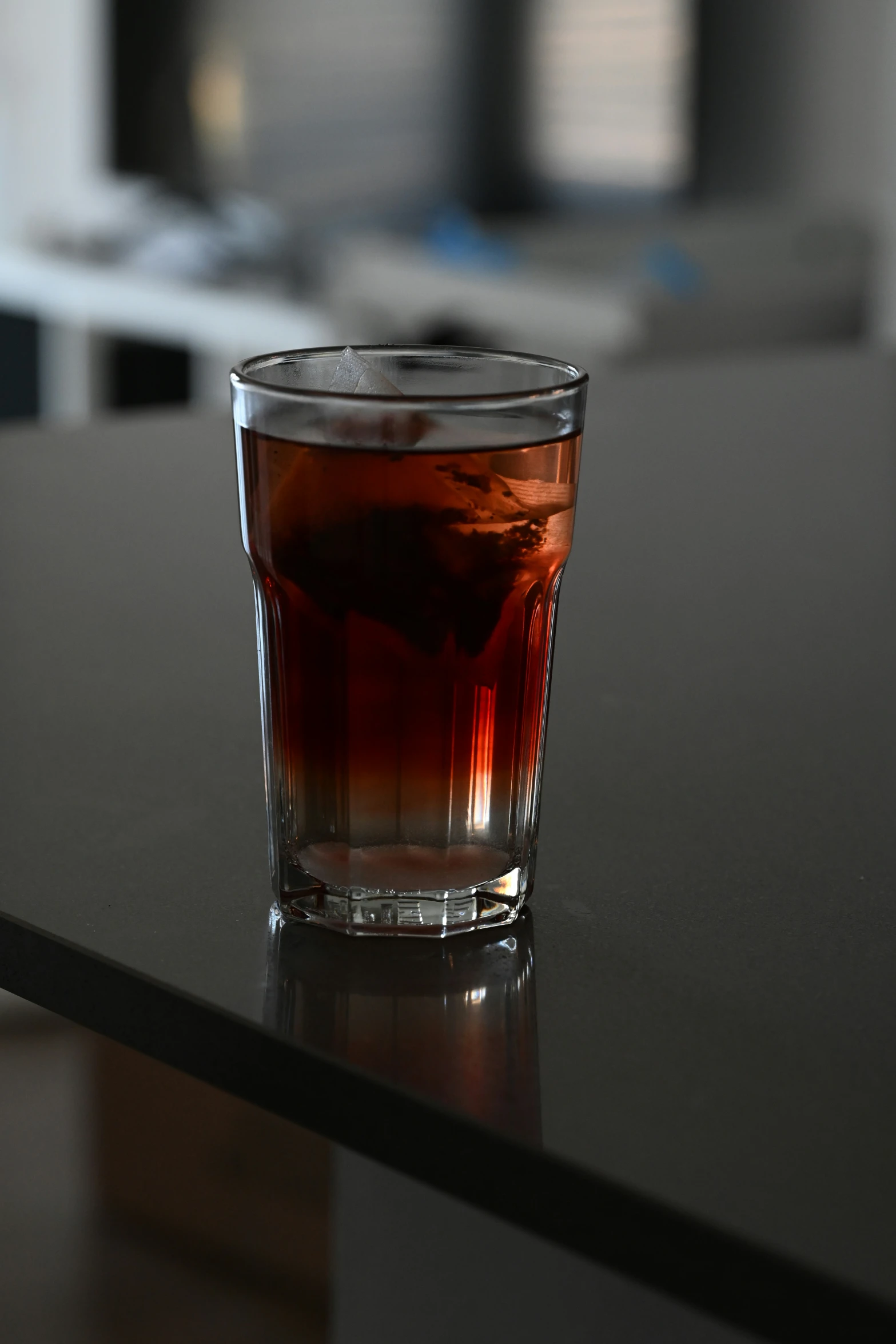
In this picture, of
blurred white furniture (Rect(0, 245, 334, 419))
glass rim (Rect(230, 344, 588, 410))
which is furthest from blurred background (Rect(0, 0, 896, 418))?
glass rim (Rect(230, 344, 588, 410))

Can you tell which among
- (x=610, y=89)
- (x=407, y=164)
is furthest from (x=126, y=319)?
(x=610, y=89)

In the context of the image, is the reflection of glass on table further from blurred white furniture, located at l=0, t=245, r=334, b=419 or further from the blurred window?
the blurred window

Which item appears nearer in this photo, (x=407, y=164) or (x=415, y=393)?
(x=415, y=393)

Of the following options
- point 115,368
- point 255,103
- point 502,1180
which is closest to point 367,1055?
point 502,1180

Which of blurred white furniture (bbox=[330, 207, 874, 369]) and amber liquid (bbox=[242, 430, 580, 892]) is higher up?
amber liquid (bbox=[242, 430, 580, 892])

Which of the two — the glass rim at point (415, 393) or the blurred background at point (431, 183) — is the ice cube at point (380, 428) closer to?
the glass rim at point (415, 393)

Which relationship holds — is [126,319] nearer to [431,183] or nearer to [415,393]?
[431,183]
